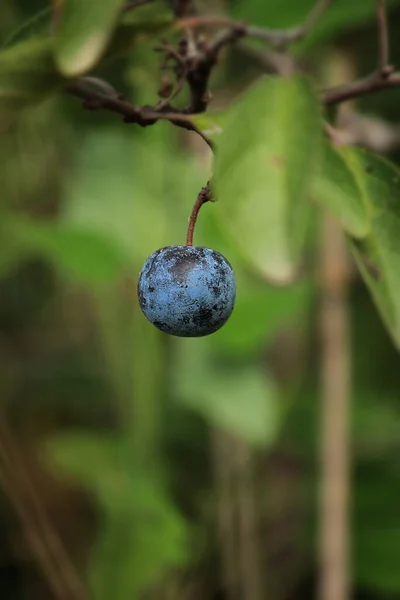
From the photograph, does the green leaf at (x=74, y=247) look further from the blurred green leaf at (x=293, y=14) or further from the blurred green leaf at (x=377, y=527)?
the blurred green leaf at (x=377, y=527)

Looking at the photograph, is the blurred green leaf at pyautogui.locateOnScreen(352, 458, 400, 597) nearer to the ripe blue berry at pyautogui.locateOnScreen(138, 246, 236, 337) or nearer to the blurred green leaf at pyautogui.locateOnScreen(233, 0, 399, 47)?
the blurred green leaf at pyautogui.locateOnScreen(233, 0, 399, 47)

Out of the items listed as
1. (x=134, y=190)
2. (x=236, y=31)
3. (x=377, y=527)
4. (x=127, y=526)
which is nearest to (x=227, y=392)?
(x=127, y=526)

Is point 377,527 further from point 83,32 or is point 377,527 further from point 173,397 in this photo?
point 83,32

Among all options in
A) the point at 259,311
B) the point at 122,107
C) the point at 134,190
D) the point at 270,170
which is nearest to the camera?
the point at 270,170

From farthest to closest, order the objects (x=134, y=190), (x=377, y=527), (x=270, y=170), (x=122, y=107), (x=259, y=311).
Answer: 1. (x=377, y=527)
2. (x=134, y=190)
3. (x=259, y=311)
4. (x=122, y=107)
5. (x=270, y=170)

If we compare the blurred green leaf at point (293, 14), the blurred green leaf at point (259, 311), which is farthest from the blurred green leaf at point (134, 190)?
the blurred green leaf at point (293, 14)
